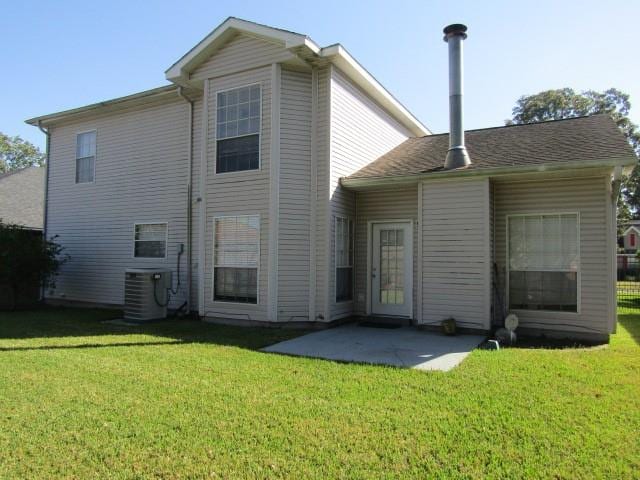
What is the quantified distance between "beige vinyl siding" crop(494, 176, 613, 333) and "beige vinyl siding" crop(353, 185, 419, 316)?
2.20 metres

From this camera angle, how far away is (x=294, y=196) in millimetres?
9078

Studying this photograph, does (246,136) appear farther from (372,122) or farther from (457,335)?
(457,335)

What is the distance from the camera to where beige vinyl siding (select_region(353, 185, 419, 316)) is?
31.6ft

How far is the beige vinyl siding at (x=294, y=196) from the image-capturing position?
8.96 m

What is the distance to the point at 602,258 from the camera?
777 cm

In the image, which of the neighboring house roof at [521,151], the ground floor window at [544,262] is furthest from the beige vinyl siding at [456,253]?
the ground floor window at [544,262]

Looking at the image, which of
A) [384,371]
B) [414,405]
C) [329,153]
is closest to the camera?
[414,405]

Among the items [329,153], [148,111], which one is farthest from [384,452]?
[148,111]

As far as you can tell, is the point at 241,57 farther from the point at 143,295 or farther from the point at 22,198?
the point at 22,198

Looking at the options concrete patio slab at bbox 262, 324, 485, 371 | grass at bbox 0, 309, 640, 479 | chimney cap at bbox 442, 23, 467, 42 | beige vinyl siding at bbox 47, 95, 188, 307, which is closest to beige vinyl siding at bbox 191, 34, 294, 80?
beige vinyl siding at bbox 47, 95, 188, 307

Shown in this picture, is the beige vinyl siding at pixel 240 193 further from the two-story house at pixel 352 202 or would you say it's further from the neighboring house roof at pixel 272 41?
the neighboring house roof at pixel 272 41

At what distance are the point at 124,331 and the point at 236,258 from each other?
2.59m

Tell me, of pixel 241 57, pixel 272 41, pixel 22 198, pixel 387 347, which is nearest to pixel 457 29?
pixel 272 41

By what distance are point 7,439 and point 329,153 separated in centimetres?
701
